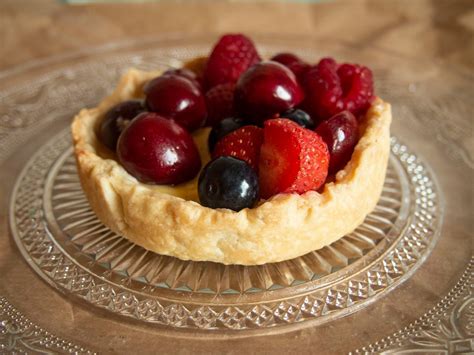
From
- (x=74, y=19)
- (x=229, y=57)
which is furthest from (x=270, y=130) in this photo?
(x=74, y=19)

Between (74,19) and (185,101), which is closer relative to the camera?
(185,101)

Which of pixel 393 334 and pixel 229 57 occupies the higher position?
pixel 229 57

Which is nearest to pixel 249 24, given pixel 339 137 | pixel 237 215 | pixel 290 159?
pixel 339 137

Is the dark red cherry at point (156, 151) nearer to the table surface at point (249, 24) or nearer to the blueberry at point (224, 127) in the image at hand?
the blueberry at point (224, 127)

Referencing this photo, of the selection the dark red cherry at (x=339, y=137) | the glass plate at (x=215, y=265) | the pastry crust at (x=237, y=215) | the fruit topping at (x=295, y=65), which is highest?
the fruit topping at (x=295, y=65)

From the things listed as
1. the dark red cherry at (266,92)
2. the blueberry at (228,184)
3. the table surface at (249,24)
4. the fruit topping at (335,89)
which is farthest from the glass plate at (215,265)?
the table surface at (249,24)

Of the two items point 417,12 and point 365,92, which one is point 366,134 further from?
point 417,12
